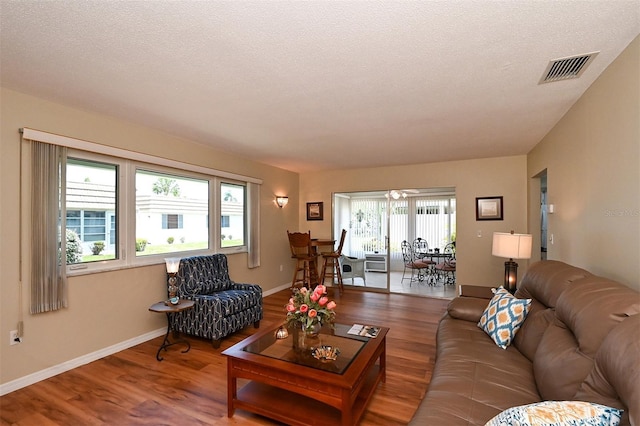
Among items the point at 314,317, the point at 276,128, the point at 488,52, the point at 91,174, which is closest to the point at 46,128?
the point at 91,174

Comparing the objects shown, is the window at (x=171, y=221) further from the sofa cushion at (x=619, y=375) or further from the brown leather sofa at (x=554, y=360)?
the sofa cushion at (x=619, y=375)

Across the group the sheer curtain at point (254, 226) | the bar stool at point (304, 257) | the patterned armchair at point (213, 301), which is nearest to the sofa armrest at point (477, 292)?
the patterned armchair at point (213, 301)

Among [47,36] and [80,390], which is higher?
[47,36]

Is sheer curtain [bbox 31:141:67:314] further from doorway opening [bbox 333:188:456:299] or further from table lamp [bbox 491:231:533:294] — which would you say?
doorway opening [bbox 333:188:456:299]

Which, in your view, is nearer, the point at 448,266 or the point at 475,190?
the point at 475,190

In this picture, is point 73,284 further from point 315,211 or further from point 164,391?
point 315,211

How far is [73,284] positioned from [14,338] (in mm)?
547

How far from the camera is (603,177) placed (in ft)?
7.07

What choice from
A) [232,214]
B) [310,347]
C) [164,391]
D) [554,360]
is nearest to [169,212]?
[232,214]

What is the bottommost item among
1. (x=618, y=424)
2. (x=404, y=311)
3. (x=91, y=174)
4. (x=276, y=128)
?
(x=404, y=311)

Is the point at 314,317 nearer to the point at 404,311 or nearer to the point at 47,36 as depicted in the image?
the point at 47,36

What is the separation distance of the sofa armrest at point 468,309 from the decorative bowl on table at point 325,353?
1.26m

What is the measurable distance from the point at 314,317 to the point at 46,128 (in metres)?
2.90

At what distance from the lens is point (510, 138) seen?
3848mm
